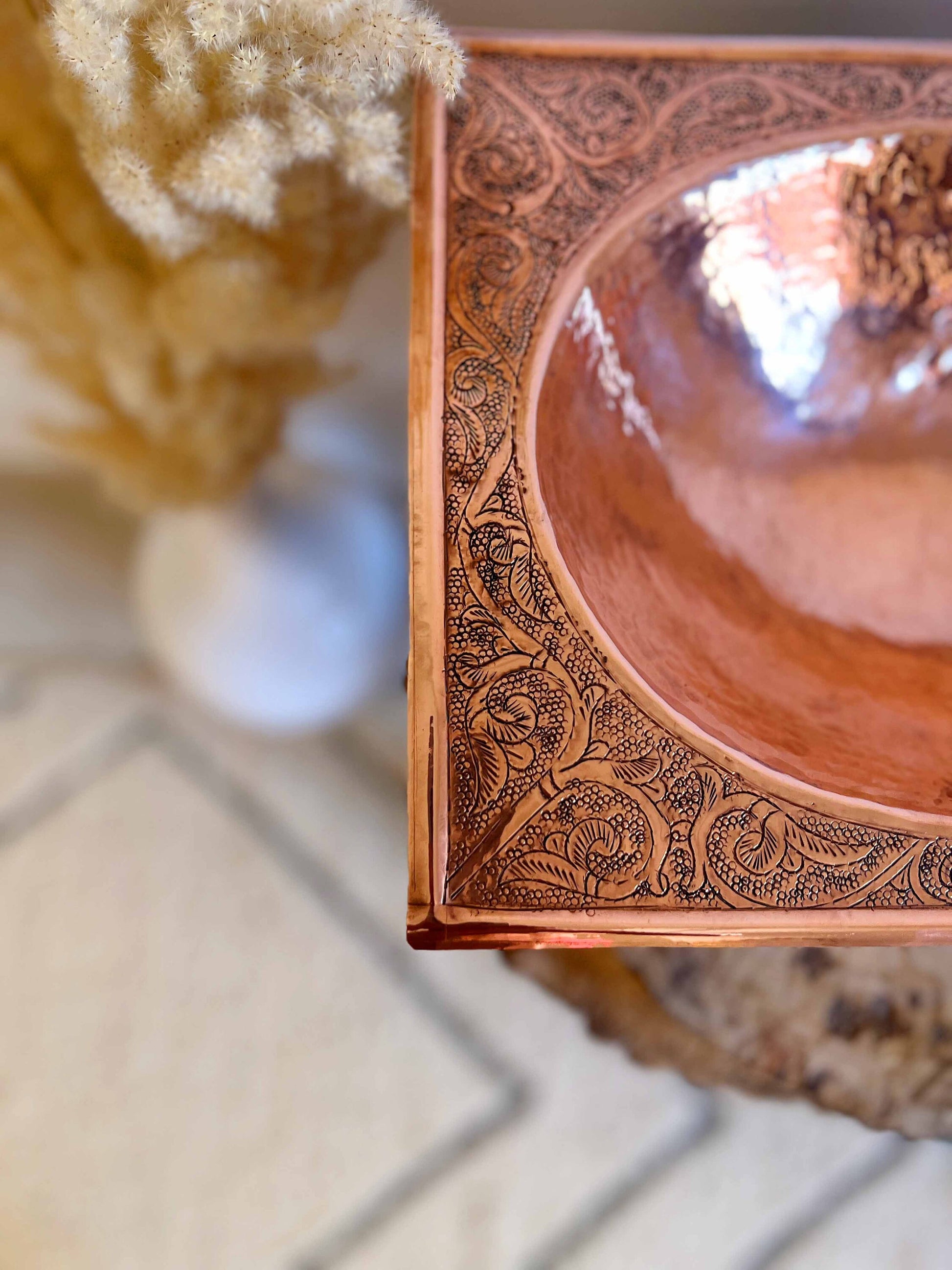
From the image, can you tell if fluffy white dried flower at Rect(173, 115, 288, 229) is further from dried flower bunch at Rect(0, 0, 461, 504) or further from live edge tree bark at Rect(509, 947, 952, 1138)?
live edge tree bark at Rect(509, 947, 952, 1138)

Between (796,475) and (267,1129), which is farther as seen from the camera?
(267,1129)

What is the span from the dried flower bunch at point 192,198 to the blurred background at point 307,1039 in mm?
149

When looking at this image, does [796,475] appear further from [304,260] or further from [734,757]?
[304,260]

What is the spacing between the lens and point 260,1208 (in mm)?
981

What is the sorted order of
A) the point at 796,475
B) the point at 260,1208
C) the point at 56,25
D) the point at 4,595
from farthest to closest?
the point at 4,595
the point at 260,1208
the point at 796,475
the point at 56,25

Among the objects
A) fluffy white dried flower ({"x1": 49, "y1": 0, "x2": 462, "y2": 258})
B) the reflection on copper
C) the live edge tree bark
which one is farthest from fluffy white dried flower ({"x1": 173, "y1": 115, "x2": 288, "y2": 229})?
the live edge tree bark

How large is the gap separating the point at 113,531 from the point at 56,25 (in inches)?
38.4

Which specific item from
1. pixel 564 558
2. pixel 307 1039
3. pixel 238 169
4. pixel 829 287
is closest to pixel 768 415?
pixel 829 287

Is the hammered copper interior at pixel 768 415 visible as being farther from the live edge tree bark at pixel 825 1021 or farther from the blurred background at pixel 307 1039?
the blurred background at pixel 307 1039

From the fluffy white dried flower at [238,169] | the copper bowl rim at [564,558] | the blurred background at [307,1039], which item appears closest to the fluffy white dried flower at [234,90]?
the fluffy white dried flower at [238,169]

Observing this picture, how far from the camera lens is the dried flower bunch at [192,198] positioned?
1.75 feet

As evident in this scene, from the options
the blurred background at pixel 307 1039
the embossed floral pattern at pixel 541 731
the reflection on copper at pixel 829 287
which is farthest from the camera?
the blurred background at pixel 307 1039

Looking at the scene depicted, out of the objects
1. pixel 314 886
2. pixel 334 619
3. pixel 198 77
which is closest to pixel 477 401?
pixel 198 77

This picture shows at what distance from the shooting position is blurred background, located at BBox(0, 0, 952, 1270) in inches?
38.3
